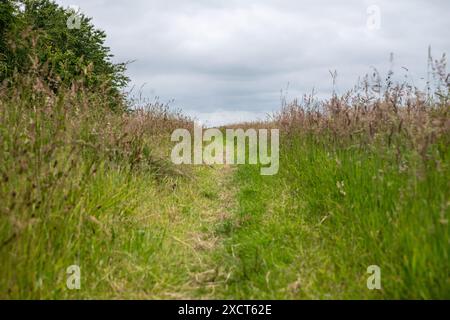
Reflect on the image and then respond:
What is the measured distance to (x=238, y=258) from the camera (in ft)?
12.1

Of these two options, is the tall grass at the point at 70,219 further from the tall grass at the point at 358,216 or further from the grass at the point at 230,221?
the tall grass at the point at 358,216

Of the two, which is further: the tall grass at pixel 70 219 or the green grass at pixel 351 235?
the tall grass at pixel 70 219

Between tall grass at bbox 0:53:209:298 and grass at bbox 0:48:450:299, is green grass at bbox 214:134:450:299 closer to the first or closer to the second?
grass at bbox 0:48:450:299

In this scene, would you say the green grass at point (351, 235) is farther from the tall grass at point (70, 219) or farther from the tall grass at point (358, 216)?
the tall grass at point (70, 219)

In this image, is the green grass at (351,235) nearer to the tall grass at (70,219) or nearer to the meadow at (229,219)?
the meadow at (229,219)

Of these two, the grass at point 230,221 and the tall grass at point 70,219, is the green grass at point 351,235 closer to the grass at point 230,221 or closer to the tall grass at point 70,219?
the grass at point 230,221

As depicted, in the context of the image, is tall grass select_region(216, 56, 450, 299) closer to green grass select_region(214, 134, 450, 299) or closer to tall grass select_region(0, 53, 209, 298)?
green grass select_region(214, 134, 450, 299)

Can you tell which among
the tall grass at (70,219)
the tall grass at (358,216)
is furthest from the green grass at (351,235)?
the tall grass at (70,219)

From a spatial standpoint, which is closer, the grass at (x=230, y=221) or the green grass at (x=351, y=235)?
the green grass at (x=351, y=235)

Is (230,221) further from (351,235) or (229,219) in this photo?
(351,235)

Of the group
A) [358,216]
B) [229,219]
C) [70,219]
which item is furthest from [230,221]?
[70,219]

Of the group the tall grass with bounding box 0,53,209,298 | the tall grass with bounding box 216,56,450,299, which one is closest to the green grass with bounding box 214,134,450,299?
the tall grass with bounding box 216,56,450,299

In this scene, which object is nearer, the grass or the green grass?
the green grass

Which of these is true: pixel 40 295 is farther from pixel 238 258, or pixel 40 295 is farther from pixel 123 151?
pixel 123 151
